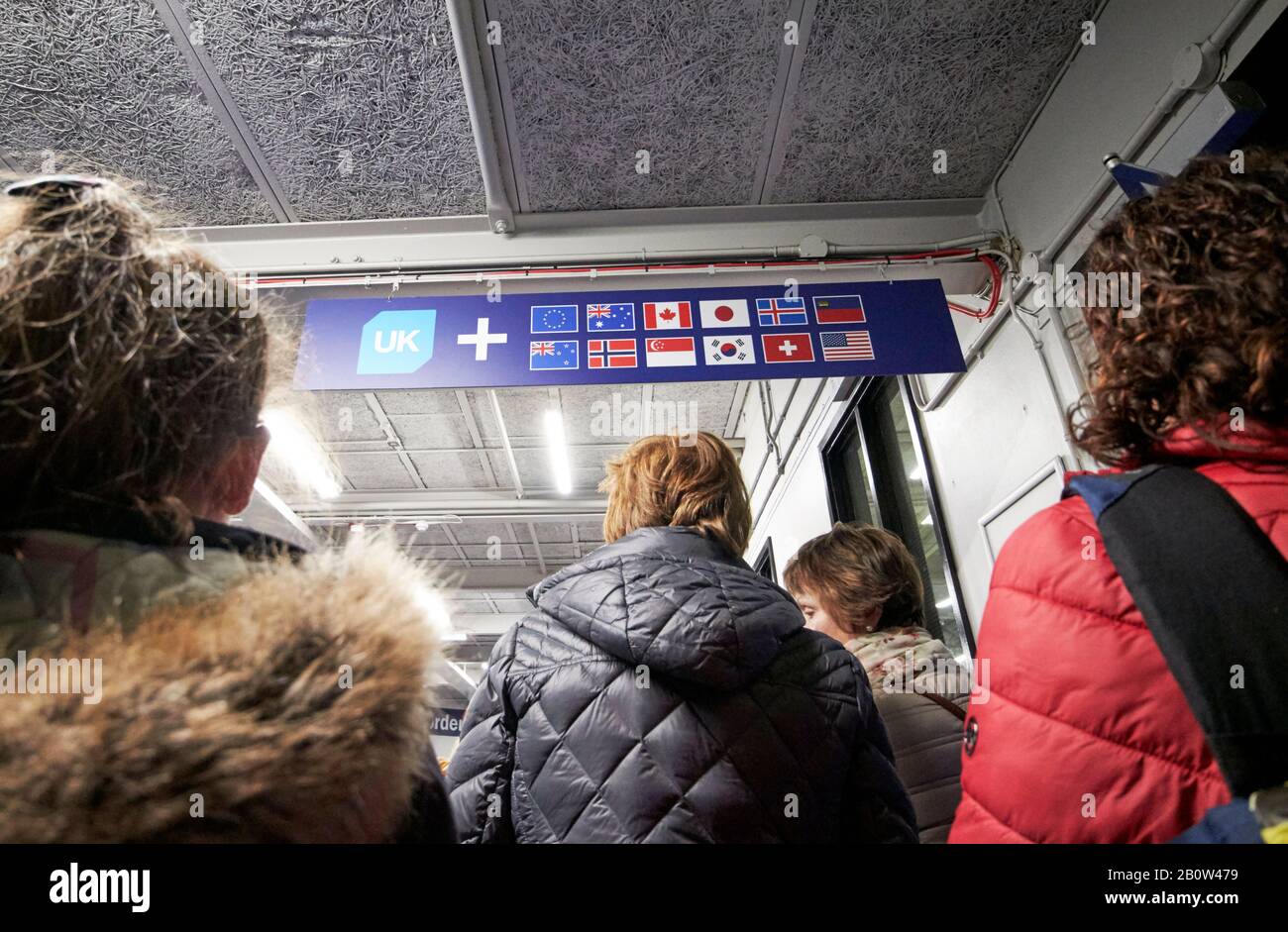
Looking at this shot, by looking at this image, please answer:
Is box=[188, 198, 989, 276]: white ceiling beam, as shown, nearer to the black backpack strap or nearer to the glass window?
the glass window

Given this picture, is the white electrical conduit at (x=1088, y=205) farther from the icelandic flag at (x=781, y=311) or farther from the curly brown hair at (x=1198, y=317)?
the curly brown hair at (x=1198, y=317)

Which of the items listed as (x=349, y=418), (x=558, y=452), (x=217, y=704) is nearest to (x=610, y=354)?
(x=217, y=704)

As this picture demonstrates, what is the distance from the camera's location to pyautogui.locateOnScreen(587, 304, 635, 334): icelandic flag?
9.64 ft

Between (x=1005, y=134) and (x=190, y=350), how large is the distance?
3310 mm

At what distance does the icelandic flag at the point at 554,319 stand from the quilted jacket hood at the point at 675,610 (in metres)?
1.87

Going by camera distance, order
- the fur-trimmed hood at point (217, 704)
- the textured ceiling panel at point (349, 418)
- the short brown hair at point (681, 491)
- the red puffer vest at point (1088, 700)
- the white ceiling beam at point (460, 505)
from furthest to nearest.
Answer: the white ceiling beam at point (460, 505), the textured ceiling panel at point (349, 418), the short brown hair at point (681, 491), the red puffer vest at point (1088, 700), the fur-trimmed hood at point (217, 704)

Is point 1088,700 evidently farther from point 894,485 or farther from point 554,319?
point 894,485

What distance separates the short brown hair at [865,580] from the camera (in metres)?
1.80

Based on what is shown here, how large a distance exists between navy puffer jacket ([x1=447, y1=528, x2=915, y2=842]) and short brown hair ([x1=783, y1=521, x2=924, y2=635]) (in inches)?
25.0

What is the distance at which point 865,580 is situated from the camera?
181 centimetres

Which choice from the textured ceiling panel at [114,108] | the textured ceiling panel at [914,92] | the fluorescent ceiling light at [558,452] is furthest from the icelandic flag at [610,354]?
the fluorescent ceiling light at [558,452]

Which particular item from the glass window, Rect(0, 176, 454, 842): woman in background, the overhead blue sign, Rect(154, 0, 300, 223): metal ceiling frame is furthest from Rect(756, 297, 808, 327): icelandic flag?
Rect(0, 176, 454, 842): woman in background
